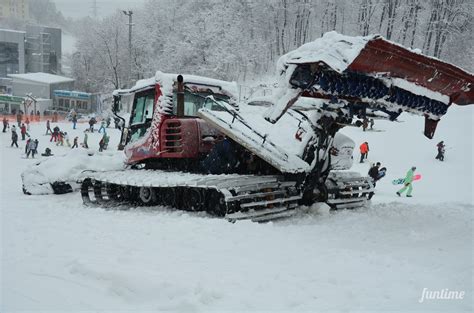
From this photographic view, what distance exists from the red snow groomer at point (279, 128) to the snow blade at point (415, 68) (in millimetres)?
18

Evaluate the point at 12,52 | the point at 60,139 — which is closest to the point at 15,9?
the point at 12,52

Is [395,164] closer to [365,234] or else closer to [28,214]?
[365,234]

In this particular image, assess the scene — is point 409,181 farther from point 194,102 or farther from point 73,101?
point 73,101

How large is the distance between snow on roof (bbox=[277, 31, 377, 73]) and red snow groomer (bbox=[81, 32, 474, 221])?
0.01 meters

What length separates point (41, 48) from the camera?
231 feet

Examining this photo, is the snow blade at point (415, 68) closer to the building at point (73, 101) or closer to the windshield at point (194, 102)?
the windshield at point (194, 102)

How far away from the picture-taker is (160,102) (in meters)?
8.10

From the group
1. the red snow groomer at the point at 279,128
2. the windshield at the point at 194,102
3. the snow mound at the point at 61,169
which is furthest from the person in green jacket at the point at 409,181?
the snow mound at the point at 61,169

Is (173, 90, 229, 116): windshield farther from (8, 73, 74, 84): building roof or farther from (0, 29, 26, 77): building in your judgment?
(0, 29, 26, 77): building

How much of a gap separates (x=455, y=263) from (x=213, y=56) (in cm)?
5015

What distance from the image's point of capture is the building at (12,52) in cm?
6475

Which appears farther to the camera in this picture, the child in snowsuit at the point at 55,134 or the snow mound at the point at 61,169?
the child in snowsuit at the point at 55,134

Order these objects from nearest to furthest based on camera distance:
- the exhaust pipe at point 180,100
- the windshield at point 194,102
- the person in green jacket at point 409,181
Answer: the exhaust pipe at point 180,100 < the windshield at point 194,102 < the person in green jacket at point 409,181

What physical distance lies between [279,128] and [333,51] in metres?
3.23
